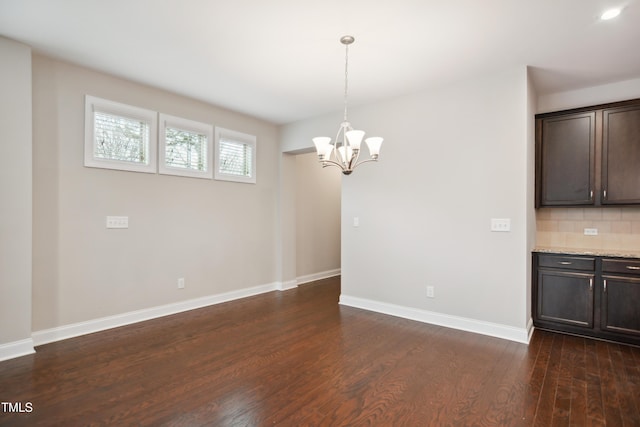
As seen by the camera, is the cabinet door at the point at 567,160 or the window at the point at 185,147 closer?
the cabinet door at the point at 567,160

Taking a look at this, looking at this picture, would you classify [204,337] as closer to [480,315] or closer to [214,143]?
[214,143]

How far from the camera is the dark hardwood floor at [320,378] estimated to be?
199cm

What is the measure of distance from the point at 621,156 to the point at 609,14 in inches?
64.2

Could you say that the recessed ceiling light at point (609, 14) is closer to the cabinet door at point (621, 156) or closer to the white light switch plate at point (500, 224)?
the cabinet door at point (621, 156)

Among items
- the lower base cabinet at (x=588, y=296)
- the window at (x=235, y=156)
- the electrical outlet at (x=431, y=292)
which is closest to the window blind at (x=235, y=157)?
the window at (x=235, y=156)

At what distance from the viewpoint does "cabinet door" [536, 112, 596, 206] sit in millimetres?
3463

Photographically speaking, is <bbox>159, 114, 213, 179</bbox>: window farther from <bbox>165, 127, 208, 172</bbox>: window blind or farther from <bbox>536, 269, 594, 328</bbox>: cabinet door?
<bbox>536, 269, 594, 328</bbox>: cabinet door

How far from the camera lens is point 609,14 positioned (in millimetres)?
2344

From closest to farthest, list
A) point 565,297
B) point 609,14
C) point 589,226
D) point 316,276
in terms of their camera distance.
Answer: point 609,14
point 565,297
point 589,226
point 316,276

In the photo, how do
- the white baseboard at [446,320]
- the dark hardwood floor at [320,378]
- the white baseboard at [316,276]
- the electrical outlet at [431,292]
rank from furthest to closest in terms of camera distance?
1. the white baseboard at [316,276]
2. the electrical outlet at [431,292]
3. the white baseboard at [446,320]
4. the dark hardwood floor at [320,378]

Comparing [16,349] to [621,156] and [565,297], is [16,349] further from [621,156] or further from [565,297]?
→ [621,156]

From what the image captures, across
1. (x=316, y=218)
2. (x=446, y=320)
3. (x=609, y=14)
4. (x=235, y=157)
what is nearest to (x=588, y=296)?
(x=446, y=320)

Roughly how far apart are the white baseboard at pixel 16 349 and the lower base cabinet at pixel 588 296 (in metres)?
4.97

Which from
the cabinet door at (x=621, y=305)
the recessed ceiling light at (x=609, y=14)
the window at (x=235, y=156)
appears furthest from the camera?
the window at (x=235, y=156)
